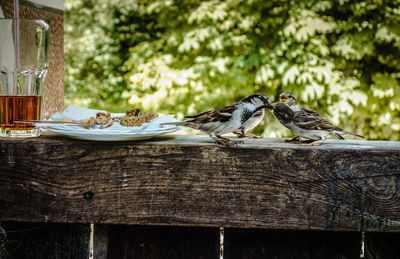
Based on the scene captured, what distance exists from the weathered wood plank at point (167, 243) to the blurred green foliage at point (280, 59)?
330 cm

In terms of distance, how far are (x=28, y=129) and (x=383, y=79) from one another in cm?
412

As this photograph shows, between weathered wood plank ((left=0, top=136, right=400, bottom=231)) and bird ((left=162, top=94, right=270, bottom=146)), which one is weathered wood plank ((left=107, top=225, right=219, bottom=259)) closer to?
weathered wood plank ((left=0, top=136, right=400, bottom=231))

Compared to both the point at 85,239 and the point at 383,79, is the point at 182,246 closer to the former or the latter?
the point at 85,239

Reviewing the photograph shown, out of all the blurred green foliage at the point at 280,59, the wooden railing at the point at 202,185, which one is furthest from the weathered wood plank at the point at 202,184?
the blurred green foliage at the point at 280,59

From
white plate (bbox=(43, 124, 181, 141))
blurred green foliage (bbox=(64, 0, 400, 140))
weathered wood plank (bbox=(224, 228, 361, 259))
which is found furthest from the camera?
blurred green foliage (bbox=(64, 0, 400, 140))

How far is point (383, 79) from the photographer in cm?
442

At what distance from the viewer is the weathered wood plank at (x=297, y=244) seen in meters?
1.10

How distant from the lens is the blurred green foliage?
4305 mm

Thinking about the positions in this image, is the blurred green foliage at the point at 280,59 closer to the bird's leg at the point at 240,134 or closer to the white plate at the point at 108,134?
the bird's leg at the point at 240,134

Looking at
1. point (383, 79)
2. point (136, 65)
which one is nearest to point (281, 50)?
point (383, 79)

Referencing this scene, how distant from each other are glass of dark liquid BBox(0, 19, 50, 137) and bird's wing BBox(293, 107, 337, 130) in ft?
2.36

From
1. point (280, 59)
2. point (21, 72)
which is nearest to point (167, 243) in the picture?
point (21, 72)

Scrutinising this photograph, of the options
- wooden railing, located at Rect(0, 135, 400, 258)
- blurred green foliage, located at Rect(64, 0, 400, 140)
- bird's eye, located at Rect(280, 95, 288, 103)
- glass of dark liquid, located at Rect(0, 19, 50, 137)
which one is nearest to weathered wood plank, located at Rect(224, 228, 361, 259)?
wooden railing, located at Rect(0, 135, 400, 258)

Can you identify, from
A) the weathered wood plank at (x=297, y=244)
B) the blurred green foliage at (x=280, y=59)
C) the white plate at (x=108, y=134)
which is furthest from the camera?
the blurred green foliage at (x=280, y=59)
